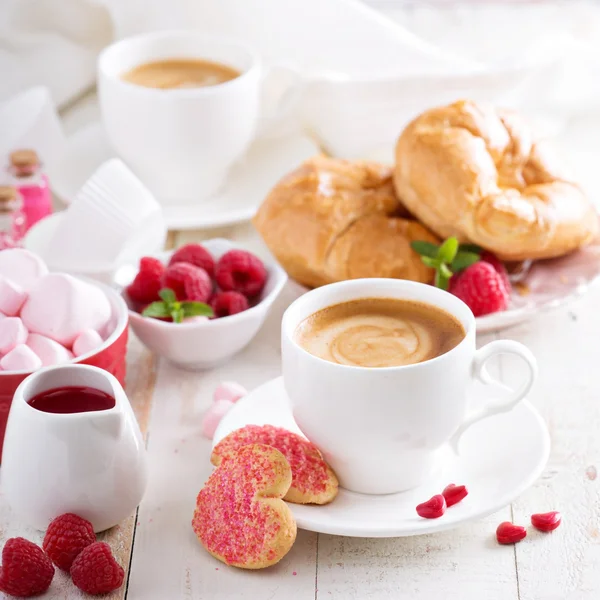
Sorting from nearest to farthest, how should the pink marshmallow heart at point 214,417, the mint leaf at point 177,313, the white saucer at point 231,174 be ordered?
the pink marshmallow heart at point 214,417
the mint leaf at point 177,313
the white saucer at point 231,174

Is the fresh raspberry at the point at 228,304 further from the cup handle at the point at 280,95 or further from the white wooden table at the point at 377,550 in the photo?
the cup handle at the point at 280,95

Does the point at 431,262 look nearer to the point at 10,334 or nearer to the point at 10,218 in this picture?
the point at 10,334

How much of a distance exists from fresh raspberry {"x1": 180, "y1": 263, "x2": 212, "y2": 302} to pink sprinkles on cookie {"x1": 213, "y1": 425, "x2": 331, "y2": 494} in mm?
400

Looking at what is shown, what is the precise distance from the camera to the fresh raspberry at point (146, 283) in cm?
168

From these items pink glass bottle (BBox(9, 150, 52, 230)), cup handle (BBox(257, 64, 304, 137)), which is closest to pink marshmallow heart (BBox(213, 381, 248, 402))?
pink glass bottle (BBox(9, 150, 52, 230))

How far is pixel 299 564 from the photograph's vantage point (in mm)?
1239

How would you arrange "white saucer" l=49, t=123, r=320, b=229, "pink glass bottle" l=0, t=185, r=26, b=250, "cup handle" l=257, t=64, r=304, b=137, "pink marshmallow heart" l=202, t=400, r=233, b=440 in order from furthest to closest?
"cup handle" l=257, t=64, r=304, b=137 → "white saucer" l=49, t=123, r=320, b=229 → "pink glass bottle" l=0, t=185, r=26, b=250 → "pink marshmallow heart" l=202, t=400, r=233, b=440

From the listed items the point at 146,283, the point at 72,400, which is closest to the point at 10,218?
the point at 146,283

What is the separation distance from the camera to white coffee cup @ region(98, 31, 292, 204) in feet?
6.78

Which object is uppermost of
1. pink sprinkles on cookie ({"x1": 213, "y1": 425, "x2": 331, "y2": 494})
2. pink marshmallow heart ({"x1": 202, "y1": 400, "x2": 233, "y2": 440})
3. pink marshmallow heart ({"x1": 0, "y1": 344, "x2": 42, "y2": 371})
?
pink sprinkles on cookie ({"x1": 213, "y1": 425, "x2": 331, "y2": 494})

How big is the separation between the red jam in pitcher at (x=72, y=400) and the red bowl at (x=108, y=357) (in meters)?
0.10

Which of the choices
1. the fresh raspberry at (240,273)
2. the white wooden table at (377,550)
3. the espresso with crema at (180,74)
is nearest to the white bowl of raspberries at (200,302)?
the fresh raspberry at (240,273)

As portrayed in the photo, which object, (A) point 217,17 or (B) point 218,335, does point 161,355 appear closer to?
(B) point 218,335

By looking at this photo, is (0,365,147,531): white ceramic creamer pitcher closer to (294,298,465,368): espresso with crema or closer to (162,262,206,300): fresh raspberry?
(294,298,465,368): espresso with crema
